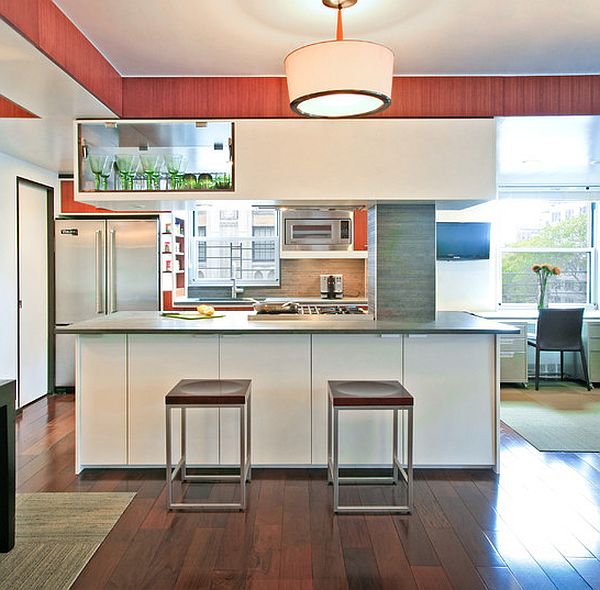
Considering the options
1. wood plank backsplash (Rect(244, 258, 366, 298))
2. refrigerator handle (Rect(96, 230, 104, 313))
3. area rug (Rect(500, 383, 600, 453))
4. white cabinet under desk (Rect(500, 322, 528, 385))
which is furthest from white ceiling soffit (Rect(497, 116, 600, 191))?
refrigerator handle (Rect(96, 230, 104, 313))

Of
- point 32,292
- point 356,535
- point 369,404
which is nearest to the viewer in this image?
point 356,535

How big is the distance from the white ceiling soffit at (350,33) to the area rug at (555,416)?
8.38 ft

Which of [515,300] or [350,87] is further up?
[350,87]

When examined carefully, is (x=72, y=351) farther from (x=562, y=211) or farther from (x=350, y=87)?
(x=562, y=211)

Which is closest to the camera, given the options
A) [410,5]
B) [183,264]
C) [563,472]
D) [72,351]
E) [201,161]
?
[410,5]

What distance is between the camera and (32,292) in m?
5.64

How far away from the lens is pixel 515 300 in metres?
7.02

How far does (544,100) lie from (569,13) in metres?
0.97

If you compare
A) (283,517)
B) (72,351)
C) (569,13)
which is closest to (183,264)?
(72,351)

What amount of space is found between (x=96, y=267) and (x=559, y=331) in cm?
478

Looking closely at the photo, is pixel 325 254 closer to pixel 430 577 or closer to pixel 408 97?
pixel 408 97

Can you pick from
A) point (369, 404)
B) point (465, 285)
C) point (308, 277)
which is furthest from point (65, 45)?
point (465, 285)

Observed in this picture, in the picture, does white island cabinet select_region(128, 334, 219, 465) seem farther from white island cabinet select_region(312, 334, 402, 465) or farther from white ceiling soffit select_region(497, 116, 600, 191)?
white ceiling soffit select_region(497, 116, 600, 191)

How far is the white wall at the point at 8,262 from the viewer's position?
16.3 feet
